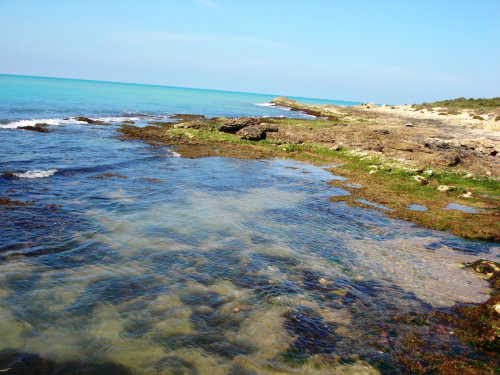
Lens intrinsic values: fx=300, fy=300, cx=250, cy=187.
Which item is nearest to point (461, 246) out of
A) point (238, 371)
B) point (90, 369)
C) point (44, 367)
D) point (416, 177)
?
point (238, 371)

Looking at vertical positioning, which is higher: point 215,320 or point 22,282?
point 22,282

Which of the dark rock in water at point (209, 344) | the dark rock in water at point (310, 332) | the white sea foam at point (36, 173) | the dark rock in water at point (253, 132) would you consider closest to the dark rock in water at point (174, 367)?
the dark rock in water at point (209, 344)

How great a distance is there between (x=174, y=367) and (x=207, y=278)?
2.42 metres

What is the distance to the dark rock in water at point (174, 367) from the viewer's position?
4273 millimetres

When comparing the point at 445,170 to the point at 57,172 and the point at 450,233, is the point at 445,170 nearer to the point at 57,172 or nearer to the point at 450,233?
the point at 450,233

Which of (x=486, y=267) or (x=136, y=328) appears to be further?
(x=486, y=267)

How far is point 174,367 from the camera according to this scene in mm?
4344

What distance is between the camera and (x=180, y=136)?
1064 inches

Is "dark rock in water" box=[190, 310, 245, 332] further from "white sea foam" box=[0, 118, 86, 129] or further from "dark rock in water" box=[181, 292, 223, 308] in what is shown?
"white sea foam" box=[0, 118, 86, 129]

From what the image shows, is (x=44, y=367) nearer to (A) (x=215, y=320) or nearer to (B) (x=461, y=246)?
(A) (x=215, y=320)

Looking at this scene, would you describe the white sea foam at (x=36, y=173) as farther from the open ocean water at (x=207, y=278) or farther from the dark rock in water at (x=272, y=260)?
the dark rock in water at (x=272, y=260)

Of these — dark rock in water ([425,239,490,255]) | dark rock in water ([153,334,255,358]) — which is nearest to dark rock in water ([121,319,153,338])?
dark rock in water ([153,334,255,358])

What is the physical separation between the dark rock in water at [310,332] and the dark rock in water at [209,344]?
0.84 meters

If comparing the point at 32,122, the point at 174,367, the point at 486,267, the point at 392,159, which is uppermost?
the point at 32,122
